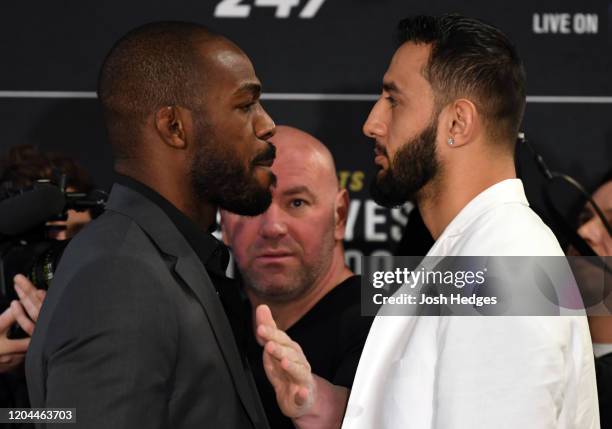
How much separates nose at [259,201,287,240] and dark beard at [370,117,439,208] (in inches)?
37.6

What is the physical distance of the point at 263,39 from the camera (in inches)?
119

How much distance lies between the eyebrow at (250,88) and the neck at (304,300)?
3.27 feet

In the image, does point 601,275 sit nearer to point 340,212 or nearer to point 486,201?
point 340,212

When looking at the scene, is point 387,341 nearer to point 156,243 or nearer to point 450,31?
point 156,243

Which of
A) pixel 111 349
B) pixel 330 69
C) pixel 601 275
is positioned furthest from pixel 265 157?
pixel 601 275

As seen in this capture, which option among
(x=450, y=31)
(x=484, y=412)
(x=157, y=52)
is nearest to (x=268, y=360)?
(x=484, y=412)

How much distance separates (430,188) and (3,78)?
166cm

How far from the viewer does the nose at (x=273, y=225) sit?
2855 millimetres

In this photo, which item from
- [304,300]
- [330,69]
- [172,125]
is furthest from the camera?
[330,69]

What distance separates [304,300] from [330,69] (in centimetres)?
71

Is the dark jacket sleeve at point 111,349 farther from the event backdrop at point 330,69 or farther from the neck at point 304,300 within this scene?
the event backdrop at point 330,69

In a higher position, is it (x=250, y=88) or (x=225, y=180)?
(x=250, y=88)

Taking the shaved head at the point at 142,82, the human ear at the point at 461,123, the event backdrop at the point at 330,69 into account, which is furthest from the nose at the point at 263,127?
the event backdrop at the point at 330,69

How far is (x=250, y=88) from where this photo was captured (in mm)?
1936
